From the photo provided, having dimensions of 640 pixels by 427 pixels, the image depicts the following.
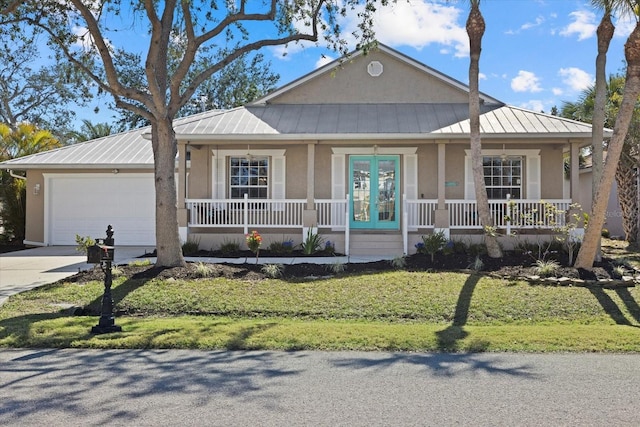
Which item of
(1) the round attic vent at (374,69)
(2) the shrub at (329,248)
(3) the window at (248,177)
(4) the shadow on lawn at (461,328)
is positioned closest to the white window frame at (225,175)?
(3) the window at (248,177)

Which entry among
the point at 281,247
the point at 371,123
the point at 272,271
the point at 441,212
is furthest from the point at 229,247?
the point at 441,212

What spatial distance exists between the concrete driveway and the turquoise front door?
6.41m

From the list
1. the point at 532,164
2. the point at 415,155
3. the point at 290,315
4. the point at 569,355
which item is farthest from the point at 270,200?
the point at 569,355

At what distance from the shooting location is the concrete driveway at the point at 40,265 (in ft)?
36.3

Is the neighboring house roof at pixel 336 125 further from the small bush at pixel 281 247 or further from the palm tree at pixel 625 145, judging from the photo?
the palm tree at pixel 625 145

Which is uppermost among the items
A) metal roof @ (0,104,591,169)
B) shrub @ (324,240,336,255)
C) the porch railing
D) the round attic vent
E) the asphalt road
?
the round attic vent

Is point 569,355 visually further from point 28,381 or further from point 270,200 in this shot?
point 270,200

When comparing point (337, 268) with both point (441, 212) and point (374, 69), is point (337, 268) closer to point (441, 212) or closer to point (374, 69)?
point (441, 212)

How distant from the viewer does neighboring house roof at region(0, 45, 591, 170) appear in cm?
1432

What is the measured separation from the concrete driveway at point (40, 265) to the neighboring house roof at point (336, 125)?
2.90 m

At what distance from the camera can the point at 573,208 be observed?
13922mm

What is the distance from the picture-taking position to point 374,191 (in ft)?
52.1

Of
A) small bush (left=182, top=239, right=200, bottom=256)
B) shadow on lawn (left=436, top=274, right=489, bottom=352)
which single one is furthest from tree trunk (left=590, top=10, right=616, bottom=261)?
small bush (left=182, top=239, right=200, bottom=256)

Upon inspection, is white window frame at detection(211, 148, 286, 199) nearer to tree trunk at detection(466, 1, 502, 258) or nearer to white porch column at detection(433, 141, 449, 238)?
white porch column at detection(433, 141, 449, 238)
